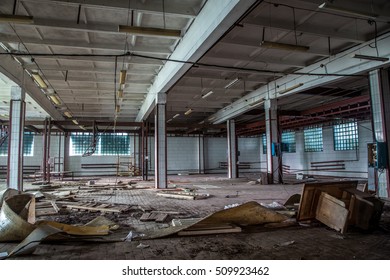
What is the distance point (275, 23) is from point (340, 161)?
13.6 meters

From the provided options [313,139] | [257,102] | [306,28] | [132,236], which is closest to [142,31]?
[132,236]

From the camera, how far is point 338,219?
443 cm

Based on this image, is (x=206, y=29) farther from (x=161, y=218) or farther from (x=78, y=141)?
(x=78, y=141)

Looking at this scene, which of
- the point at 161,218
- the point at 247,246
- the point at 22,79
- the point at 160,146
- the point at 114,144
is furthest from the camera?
the point at 114,144

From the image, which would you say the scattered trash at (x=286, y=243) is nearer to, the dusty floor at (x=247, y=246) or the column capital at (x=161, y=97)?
the dusty floor at (x=247, y=246)

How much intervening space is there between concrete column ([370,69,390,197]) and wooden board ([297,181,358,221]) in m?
4.27

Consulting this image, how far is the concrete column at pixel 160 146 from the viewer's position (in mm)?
11797

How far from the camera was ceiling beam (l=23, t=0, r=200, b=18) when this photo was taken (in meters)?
5.94

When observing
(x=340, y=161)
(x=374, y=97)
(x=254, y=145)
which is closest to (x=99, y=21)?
(x=374, y=97)

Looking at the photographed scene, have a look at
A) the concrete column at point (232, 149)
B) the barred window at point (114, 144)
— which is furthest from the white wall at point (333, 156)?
the barred window at point (114, 144)

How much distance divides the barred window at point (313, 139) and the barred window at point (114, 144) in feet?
49.4

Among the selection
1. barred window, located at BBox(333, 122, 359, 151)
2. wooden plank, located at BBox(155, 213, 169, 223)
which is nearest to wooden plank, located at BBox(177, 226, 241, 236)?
wooden plank, located at BBox(155, 213, 169, 223)

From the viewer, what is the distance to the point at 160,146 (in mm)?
11984

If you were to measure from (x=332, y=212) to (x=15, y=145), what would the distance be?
10.4 m
